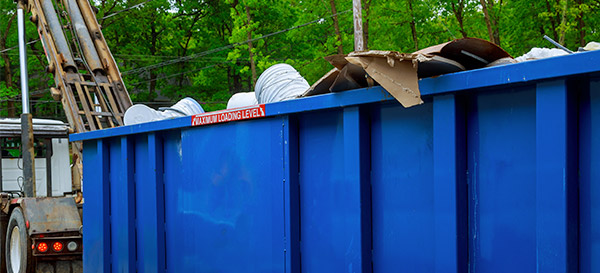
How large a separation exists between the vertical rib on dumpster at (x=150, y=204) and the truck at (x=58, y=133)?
285 centimetres

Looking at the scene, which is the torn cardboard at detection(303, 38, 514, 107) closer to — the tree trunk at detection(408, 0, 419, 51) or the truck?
the truck

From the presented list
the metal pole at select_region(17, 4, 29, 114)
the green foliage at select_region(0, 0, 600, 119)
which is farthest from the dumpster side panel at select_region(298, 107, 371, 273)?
the green foliage at select_region(0, 0, 600, 119)

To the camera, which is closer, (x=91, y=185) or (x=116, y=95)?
(x=91, y=185)

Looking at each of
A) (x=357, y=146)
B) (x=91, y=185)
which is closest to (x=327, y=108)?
(x=357, y=146)

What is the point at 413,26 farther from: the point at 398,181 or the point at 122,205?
the point at 398,181

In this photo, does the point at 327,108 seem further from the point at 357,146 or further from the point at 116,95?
the point at 116,95

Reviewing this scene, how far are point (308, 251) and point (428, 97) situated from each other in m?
1.37

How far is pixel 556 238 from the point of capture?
2691mm

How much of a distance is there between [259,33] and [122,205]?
84.8 feet

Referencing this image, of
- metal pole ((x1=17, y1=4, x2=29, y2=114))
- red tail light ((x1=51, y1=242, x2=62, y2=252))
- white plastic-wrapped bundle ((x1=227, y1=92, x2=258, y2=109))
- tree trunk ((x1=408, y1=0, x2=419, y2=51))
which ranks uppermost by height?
tree trunk ((x1=408, y1=0, x2=419, y2=51))

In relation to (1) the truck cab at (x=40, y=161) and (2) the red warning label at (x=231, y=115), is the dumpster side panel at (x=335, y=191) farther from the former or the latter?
(1) the truck cab at (x=40, y=161)

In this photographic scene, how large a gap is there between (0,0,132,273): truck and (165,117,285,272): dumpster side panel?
353 centimetres

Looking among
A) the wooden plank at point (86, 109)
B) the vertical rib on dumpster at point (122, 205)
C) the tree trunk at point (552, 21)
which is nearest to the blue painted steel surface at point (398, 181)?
the vertical rib on dumpster at point (122, 205)

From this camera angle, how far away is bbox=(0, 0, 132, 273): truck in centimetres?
857
